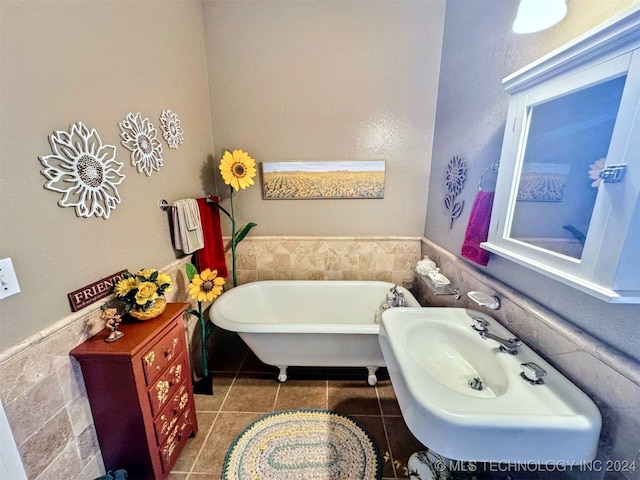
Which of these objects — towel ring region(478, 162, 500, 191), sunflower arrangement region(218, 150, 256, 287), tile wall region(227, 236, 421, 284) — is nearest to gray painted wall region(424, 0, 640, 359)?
towel ring region(478, 162, 500, 191)

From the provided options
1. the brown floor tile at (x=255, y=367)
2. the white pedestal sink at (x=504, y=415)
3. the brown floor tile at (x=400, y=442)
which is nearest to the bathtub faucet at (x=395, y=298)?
the brown floor tile at (x=400, y=442)

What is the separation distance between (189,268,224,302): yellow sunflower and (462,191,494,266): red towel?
1580mm

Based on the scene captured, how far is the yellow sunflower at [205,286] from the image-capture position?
1.66 metres

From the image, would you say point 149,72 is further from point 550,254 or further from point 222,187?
point 550,254

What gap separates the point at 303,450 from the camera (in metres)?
1.40

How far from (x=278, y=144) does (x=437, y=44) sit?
5.01 ft

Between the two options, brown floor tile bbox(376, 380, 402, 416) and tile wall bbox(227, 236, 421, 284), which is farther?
tile wall bbox(227, 236, 421, 284)

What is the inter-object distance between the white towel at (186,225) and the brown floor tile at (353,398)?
4.68 feet

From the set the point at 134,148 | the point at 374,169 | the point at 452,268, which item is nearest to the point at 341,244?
the point at 374,169

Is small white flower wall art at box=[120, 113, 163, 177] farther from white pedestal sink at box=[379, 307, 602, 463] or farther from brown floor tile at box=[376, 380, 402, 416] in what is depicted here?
brown floor tile at box=[376, 380, 402, 416]

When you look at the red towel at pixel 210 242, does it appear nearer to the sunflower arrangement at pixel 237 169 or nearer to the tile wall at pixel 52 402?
the sunflower arrangement at pixel 237 169

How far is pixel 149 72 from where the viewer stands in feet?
4.86

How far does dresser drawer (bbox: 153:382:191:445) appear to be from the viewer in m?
1.17

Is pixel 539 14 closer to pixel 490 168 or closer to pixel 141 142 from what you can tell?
pixel 490 168
